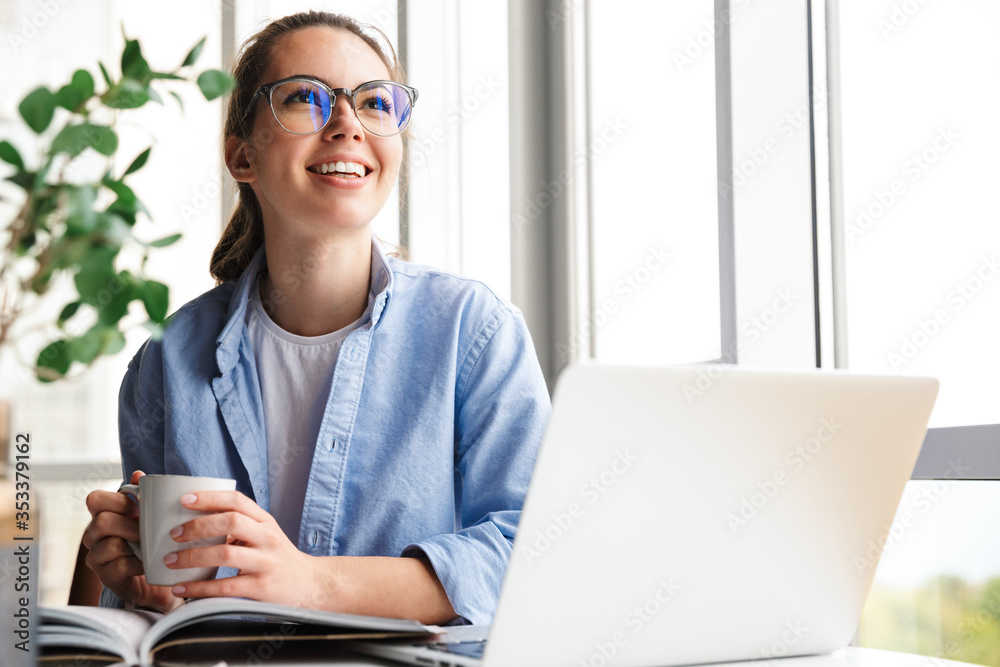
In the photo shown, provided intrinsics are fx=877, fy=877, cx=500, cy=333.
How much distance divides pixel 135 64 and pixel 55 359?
0.16m

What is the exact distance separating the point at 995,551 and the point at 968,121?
638 millimetres

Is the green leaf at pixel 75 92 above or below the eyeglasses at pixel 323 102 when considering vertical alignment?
below

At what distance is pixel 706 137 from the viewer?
1945 millimetres

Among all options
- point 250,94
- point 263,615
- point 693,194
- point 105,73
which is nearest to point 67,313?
point 105,73

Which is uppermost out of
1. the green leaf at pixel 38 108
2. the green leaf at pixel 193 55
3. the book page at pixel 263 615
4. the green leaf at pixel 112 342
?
the green leaf at pixel 193 55

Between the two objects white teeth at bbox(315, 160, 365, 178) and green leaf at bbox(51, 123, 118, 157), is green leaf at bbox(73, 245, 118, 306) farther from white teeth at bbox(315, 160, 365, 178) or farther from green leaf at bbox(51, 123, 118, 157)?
white teeth at bbox(315, 160, 365, 178)

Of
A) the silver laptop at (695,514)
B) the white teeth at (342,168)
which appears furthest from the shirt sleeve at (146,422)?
the silver laptop at (695,514)

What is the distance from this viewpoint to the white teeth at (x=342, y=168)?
1.30 metres

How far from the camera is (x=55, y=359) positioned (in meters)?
0.44

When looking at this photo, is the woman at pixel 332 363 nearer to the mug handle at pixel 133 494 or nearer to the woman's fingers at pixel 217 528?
the mug handle at pixel 133 494

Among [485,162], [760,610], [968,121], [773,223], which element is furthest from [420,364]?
[485,162]

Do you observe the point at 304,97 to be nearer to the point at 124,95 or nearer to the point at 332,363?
the point at 332,363

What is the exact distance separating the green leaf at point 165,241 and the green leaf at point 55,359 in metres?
0.06

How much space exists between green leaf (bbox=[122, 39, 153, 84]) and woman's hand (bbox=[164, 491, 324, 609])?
0.42 m
